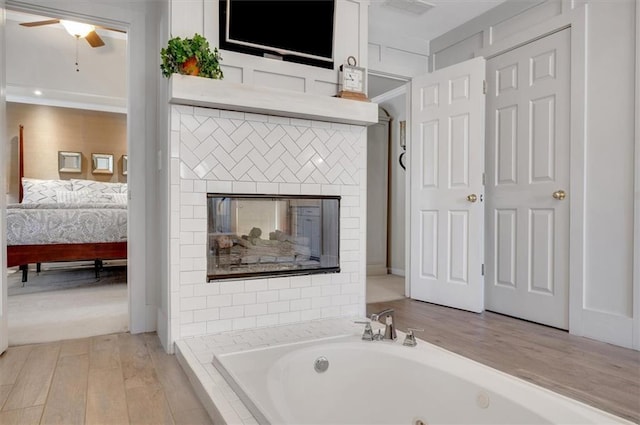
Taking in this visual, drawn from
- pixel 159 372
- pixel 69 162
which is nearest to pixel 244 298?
pixel 159 372

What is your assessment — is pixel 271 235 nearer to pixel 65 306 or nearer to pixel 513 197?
pixel 513 197

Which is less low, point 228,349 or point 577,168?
point 577,168

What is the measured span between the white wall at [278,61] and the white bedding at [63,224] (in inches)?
108

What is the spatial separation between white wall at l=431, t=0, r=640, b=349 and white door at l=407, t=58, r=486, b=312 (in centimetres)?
68

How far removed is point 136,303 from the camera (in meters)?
2.72

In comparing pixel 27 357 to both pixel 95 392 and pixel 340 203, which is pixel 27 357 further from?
pixel 340 203

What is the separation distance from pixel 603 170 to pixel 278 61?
2.22 m

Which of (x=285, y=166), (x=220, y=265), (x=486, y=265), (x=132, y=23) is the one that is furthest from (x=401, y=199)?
(x=132, y=23)

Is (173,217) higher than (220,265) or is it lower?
higher

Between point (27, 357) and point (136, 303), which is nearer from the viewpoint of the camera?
point (27, 357)

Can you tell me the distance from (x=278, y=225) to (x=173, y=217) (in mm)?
680

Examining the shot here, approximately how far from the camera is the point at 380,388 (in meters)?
1.82

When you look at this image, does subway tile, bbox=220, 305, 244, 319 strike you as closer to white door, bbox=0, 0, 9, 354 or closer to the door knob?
white door, bbox=0, 0, 9, 354

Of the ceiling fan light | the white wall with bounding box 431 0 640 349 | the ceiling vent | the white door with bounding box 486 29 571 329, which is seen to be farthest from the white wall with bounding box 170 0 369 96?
the ceiling fan light
